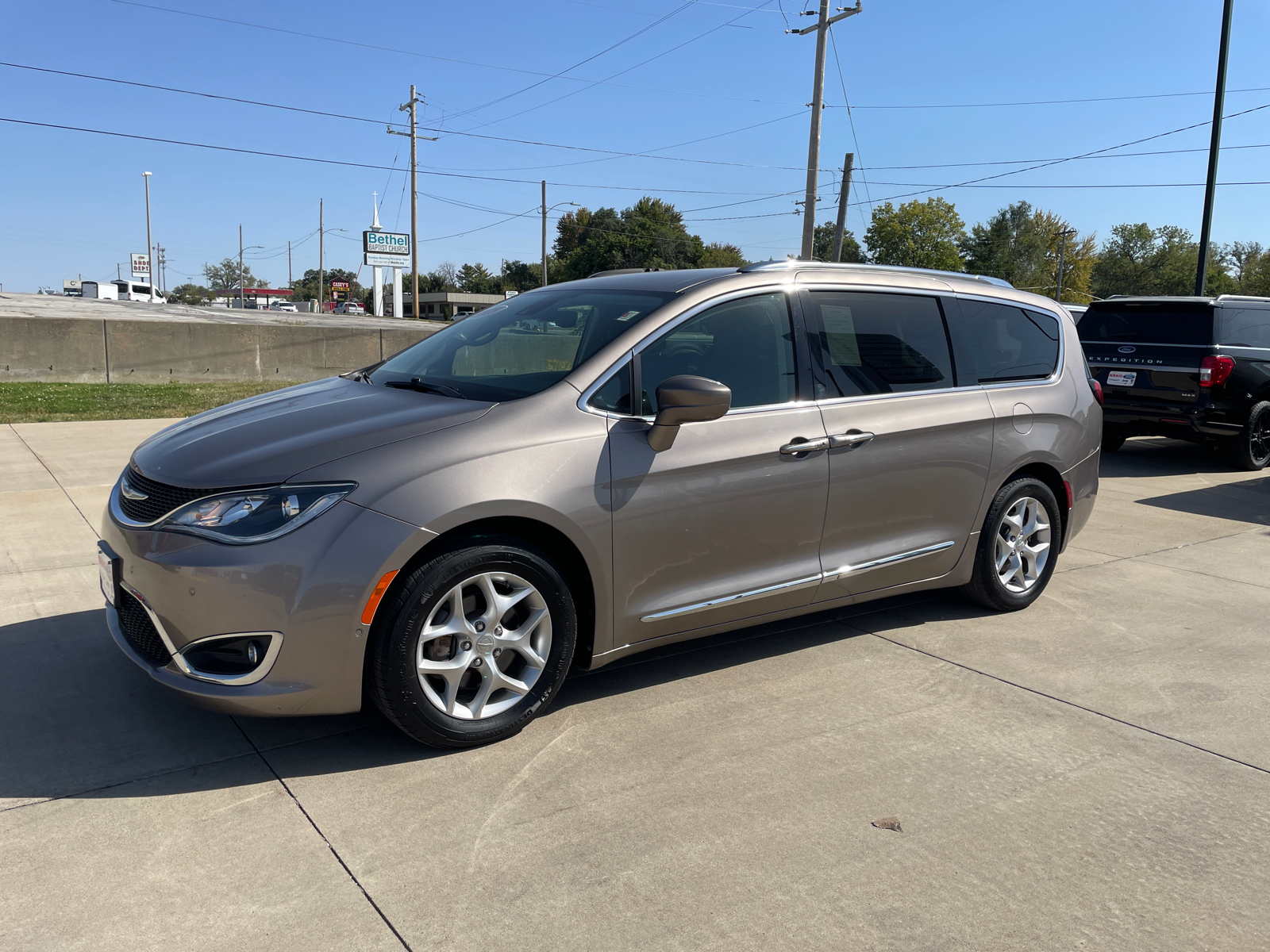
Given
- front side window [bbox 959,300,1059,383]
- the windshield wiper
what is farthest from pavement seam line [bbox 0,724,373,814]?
front side window [bbox 959,300,1059,383]

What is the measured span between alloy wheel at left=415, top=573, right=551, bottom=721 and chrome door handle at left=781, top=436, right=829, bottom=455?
1.23 meters

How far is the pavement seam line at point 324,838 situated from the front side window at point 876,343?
101 inches

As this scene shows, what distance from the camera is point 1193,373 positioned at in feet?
33.2

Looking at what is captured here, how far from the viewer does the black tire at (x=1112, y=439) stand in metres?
10.9

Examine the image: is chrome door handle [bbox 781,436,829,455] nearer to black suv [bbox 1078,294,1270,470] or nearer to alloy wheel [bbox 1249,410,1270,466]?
black suv [bbox 1078,294,1270,470]

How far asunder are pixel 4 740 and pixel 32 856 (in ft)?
2.84

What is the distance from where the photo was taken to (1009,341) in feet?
16.8

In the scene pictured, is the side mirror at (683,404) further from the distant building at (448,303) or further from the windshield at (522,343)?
the distant building at (448,303)

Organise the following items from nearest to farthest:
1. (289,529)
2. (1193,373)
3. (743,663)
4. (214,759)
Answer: (289,529)
(214,759)
(743,663)
(1193,373)

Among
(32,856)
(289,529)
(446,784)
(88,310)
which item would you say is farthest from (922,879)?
Answer: (88,310)

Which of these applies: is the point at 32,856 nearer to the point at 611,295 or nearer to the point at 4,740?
the point at 4,740

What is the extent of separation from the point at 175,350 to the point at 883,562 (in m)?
14.0

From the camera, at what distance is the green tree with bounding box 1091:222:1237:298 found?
87.9 metres

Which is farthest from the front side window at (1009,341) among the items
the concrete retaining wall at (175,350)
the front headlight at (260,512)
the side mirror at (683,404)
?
the concrete retaining wall at (175,350)
